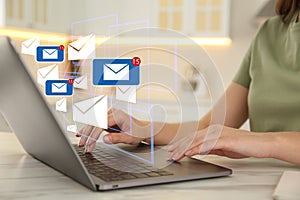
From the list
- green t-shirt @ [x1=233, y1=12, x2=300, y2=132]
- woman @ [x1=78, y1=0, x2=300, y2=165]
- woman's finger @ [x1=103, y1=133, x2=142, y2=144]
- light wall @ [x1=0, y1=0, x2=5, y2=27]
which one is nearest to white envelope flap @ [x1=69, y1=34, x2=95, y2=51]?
woman's finger @ [x1=103, y1=133, x2=142, y2=144]

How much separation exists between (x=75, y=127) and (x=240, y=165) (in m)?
0.37

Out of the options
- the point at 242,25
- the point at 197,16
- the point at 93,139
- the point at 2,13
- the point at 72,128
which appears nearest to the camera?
the point at 72,128

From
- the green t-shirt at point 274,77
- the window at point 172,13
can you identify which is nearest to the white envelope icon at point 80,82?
the green t-shirt at point 274,77

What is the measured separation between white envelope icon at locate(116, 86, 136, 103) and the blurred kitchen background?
8.47ft

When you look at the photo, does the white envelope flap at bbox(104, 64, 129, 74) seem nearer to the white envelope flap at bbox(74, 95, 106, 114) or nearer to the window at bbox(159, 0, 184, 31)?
the white envelope flap at bbox(74, 95, 106, 114)

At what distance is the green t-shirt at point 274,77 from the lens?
5.03 feet

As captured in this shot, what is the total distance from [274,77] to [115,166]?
924 millimetres

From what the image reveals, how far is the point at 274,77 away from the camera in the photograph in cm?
158

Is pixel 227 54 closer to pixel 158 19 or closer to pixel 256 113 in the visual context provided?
pixel 158 19

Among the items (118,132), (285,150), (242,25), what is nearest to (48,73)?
(118,132)

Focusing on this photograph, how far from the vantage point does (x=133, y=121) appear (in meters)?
0.99

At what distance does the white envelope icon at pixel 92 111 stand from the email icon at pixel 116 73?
0.03 metres

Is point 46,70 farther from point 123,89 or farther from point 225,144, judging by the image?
point 225,144

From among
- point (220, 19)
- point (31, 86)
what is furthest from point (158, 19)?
point (31, 86)
